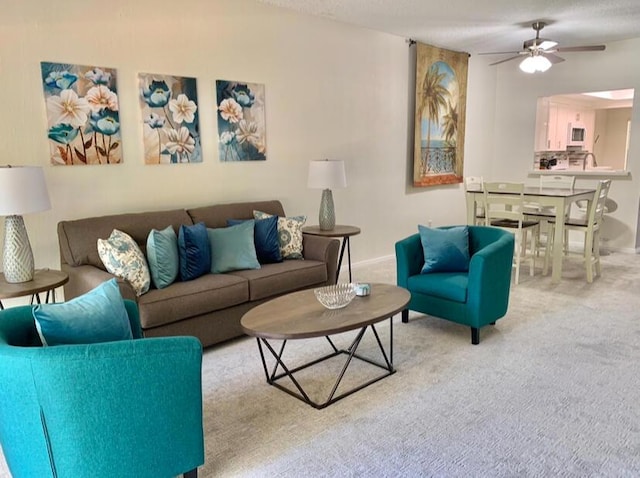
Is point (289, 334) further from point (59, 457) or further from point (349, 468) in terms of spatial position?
point (59, 457)

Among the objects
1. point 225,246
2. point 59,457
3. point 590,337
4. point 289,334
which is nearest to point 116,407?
point 59,457

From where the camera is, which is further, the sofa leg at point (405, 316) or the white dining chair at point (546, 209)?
the white dining chair at point (546, 209)

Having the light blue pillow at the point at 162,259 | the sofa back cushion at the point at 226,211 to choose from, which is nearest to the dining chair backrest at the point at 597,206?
the sofa back cushion at the point at 226,211

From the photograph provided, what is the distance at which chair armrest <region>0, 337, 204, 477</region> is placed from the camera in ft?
4.92

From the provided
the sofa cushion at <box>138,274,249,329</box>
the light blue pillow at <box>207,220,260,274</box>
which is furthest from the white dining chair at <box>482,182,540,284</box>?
the sofa cushion at <box>138,274,249,329</box>

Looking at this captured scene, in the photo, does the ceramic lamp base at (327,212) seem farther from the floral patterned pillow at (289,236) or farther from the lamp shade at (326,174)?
the floral patterned pillow at (289,236)

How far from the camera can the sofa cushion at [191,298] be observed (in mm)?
2807

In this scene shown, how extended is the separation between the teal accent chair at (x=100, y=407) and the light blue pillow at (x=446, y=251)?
7.18 ft

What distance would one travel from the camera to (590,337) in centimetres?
335

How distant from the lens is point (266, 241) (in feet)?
12.1

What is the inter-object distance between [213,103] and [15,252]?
1988mm

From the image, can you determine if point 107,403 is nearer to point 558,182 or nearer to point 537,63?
point 537,63

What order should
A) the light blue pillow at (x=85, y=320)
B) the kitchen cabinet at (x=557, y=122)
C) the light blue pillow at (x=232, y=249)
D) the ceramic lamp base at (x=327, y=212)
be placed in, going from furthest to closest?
the kitchen cabinet at (x=557, y=122)
the ceramic lamp base at (x=327, y=212)
the light blue pillow at (x=232, y=249)
the light blue pillow at (x=85, y=320)

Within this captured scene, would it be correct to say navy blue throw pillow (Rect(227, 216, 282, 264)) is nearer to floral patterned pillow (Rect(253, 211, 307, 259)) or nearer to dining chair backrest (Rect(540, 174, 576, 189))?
floral patterned pillow (Rect(253, 211, 307, 259))
